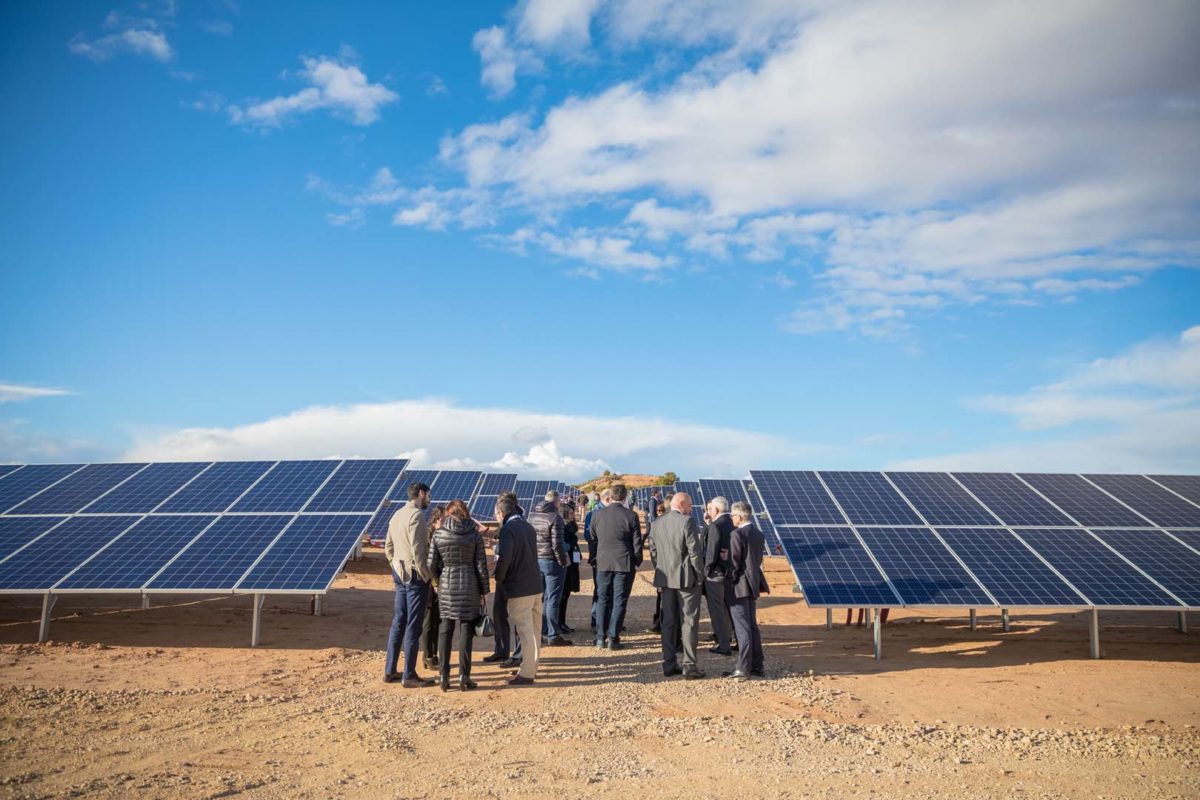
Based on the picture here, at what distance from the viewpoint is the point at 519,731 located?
292 inches

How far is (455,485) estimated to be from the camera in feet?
112

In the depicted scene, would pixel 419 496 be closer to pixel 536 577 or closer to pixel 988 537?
pixel 536 577

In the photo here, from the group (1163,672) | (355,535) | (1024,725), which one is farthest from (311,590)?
(1163,672)

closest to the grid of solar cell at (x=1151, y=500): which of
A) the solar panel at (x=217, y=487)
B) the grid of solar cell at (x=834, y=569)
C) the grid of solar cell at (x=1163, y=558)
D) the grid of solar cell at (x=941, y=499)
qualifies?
the grid of solar cell at (x=1163, y=558)

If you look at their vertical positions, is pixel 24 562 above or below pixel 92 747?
above

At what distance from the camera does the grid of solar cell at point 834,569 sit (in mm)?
11016

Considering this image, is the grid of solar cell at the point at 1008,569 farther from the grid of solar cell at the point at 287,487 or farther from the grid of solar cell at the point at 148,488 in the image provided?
the grid of solar cell at the point at 148,488

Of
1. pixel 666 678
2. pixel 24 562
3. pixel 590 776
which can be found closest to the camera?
pixel 590 776

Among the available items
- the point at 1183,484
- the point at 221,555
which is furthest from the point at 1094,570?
the point at 221,555

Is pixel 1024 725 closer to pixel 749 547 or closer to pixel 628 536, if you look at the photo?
pixel 749 547

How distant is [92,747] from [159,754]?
28.7 inches

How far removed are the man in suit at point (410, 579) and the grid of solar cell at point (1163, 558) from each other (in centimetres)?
1101

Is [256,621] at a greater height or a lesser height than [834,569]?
lesser

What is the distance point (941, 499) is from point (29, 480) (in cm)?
1929
